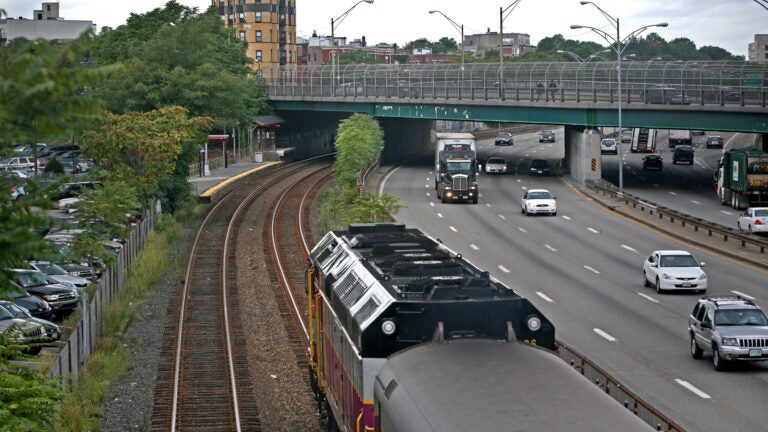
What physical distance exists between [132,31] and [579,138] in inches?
1789

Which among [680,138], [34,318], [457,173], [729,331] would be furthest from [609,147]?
[34,318]

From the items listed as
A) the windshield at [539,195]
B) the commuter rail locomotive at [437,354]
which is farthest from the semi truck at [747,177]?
the commuter rail locomotive at [437,354]

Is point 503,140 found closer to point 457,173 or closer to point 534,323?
point 457,173

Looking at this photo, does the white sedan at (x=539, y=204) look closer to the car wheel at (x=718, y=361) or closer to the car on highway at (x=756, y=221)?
the car on highway at (x=756, y=221)

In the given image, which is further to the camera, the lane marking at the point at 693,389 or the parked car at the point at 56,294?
the parked car at the point at 56,294

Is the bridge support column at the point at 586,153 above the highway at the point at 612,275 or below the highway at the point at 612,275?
above

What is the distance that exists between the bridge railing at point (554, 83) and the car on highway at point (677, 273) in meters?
26.1

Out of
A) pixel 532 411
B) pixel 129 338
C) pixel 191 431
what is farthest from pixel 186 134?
pixel 532 411

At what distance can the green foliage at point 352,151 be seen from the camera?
6631 centimetres

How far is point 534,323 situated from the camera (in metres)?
13.0

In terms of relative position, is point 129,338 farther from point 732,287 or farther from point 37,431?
point 732,287

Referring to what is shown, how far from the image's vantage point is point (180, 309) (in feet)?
116

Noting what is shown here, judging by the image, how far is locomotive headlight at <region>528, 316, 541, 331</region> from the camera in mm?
12945

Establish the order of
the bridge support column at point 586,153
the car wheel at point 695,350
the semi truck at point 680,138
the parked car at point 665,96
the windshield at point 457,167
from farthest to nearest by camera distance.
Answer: the semi truck at point 680,138, the bridge support column at point 586,153, the parked car at point 665,96, the windshield at point 457,167, the car wheel at point 695,350
